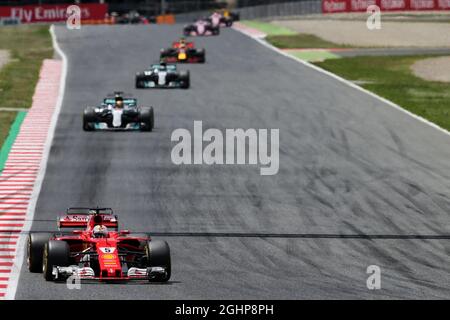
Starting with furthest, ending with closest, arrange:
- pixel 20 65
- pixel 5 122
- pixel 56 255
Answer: pixel 20 65
pixel 5 122
pixel 56 255

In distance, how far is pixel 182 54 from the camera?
2443 inches

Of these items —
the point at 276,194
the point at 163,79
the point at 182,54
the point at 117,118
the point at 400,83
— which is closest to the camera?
the point at 276,194

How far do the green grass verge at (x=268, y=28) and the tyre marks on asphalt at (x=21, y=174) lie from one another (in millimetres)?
33680

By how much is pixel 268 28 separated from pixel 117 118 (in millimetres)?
49343

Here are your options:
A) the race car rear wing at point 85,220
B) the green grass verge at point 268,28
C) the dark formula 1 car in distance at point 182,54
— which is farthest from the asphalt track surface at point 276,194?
the green grass verge at point 268,28

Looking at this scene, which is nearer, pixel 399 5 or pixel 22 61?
pixel 22 61


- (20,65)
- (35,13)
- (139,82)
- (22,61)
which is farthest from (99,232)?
(35,13)

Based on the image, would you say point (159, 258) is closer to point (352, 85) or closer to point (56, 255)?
point (56, 255)

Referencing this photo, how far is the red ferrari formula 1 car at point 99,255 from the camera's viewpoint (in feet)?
70.1

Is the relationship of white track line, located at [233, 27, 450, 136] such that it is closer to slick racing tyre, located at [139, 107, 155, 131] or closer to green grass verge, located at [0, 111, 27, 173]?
slick racing tyre, located at [139, 107, 155, 131]

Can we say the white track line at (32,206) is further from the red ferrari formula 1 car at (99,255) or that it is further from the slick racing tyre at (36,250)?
the red ferrari formula 1 car at (99,255)

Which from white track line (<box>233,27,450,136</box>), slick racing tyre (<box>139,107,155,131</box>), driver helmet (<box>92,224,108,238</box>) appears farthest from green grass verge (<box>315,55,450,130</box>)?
driver helmet (<box>92,224,108,238</box>)
